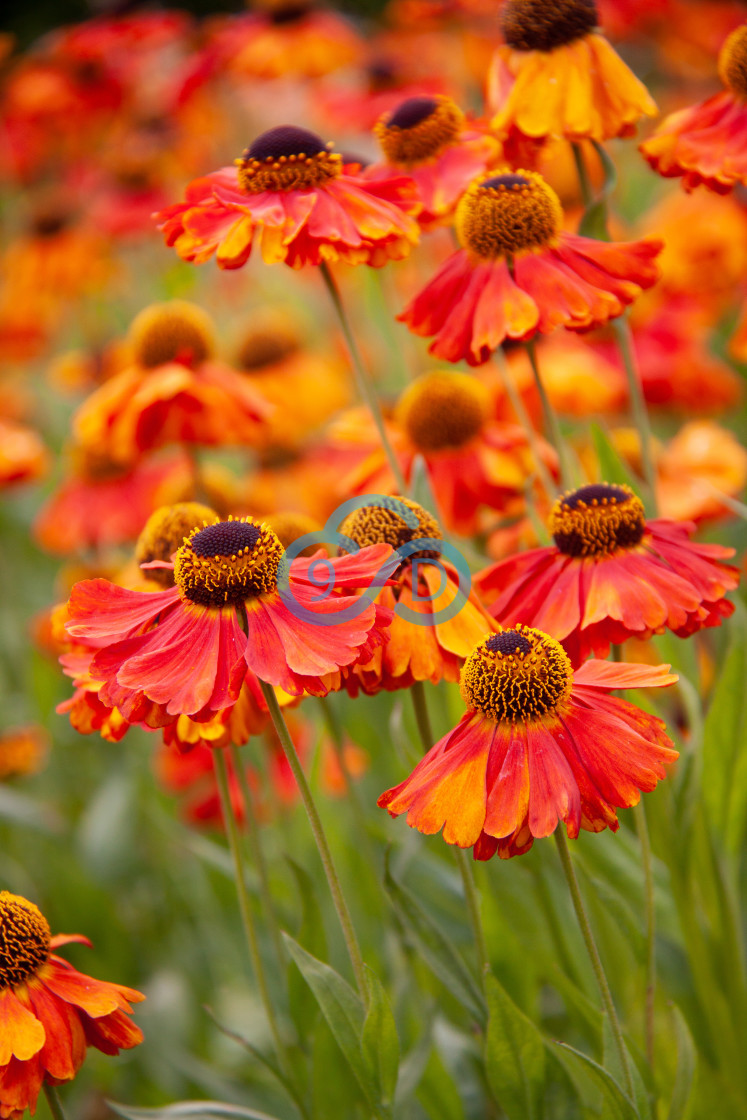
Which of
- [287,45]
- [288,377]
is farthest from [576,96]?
[287,45]

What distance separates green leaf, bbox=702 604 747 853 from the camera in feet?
3.43

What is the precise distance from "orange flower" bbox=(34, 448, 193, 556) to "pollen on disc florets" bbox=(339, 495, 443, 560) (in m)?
1.06

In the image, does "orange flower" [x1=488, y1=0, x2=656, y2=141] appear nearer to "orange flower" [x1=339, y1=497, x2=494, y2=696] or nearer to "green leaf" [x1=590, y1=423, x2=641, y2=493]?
"green leaf" [x1=590, y1=423, x2=641, y2=493]

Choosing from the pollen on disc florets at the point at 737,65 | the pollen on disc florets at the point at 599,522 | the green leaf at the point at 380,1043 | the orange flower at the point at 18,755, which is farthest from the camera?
the orange flower at the point at 18,755

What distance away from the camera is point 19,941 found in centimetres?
74

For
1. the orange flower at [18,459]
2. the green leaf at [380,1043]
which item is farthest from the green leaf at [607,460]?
the orange flower at [18,459]

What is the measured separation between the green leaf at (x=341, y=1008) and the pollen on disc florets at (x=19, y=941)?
19 centimetres

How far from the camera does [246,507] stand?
1765mm

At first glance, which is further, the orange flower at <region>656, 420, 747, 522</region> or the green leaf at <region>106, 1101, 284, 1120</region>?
the orange flower at <region>656, 420, 747, 522</region>

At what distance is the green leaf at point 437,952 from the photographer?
0.88 metres

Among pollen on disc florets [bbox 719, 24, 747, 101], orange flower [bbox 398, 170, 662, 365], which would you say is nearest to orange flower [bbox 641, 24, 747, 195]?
pollen on disc florets [bbox 719, 24, 747, 101]

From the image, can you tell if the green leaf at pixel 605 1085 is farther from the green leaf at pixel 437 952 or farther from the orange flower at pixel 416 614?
the orange flower at pixel 416 614

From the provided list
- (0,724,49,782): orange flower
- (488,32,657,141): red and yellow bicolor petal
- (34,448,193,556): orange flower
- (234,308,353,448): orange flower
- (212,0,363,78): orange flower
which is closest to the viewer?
(488,32,657,141): red and yellow bicolor petal

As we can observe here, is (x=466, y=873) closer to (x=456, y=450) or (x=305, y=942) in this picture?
(x=305, y=942)
